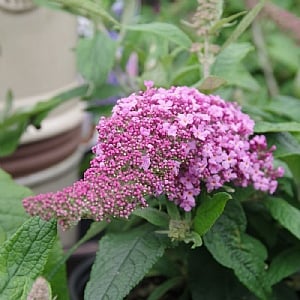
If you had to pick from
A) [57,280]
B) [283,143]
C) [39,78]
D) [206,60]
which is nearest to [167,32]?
[206,60]

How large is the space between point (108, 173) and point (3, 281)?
109 mm

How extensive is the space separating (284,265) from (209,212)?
169mm

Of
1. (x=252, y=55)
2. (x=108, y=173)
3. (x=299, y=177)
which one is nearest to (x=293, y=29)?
(x=299, y=177)

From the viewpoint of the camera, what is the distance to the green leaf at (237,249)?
64 centimetres

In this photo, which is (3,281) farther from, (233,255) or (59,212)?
(233,255)

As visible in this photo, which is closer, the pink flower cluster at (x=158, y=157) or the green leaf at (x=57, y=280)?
the pink flower cluster at (x=158, y=157)

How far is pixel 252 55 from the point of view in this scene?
1.49 m

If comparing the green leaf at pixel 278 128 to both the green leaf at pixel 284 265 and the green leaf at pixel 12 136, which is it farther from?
the green leaf at pixel 12 136

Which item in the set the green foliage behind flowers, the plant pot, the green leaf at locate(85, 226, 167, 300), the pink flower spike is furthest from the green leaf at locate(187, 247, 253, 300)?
the plant pot

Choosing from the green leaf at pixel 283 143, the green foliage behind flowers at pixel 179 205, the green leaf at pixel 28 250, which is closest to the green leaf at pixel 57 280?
the green foliage behind flowers at pixel 179 205

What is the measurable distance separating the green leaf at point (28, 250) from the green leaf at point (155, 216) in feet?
0.32

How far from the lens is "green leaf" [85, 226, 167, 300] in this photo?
572 mm

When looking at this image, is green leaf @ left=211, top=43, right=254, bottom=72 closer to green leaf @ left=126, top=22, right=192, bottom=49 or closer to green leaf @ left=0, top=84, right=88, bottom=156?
green leaf @ left=126, top=22, right=192, bottom=49

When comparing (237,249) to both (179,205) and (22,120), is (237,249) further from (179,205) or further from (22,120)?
(22,120)
